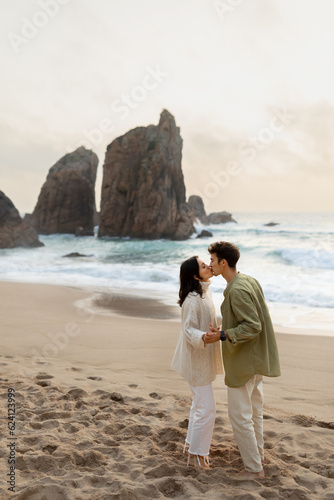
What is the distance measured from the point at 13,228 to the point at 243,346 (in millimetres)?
39202

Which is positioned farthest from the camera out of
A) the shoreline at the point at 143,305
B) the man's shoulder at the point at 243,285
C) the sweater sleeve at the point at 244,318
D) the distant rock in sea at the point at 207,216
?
the distant rock in sea at the point at 207,216

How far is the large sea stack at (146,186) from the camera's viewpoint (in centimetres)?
5009

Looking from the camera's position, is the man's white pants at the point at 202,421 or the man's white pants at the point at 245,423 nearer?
the man's white pants at the point at 245,423

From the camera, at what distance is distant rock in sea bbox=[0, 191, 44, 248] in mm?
38375

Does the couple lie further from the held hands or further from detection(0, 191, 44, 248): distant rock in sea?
detection(0, 191, 44, 248): distant rock in sea

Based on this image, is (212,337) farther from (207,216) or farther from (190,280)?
(207,216)

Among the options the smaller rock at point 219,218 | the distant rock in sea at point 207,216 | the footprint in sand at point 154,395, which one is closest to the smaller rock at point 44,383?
the footprint in sand at point 154,395

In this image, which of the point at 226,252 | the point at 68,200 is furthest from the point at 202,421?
the point at 68,200

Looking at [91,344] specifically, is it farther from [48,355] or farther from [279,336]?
[279,336]

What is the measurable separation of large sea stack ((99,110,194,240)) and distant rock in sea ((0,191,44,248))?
1409 centimetres

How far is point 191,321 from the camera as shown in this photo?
316 centimetres

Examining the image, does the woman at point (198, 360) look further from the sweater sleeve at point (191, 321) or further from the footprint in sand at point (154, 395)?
the footprint in sand at point (154, 395)

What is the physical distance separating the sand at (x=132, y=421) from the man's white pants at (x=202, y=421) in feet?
0.53

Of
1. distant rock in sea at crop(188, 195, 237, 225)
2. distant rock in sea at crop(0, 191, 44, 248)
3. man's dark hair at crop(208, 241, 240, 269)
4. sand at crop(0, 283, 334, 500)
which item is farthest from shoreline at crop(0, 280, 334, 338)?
distant rock in sea at crop(188, 195, 237, 225)
